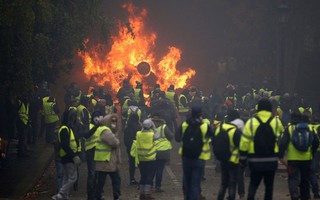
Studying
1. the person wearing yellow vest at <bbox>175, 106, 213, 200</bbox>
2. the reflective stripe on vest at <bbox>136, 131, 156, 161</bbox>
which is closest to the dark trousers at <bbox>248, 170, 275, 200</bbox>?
the person wearing yellow vest at <bbox>175, 106, 213, 200</bbox>

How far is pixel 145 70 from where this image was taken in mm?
37375

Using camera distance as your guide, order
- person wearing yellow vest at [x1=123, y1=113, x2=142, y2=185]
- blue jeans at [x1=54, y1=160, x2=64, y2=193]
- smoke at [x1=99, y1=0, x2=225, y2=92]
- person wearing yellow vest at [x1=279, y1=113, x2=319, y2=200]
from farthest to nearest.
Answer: smoke at [x1=99, y1=0, x2=225, y2=92], person wearing yellow vest at [x1=123, y1=113, x2=142, y2=185], blue jeans at [x1=54, y1=160, x2=64, y2=193], person wearing yellow vest at [x1=279, y1=113, x2=319, y2=200]

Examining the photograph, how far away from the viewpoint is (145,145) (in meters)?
14.9

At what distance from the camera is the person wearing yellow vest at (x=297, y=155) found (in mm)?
13430

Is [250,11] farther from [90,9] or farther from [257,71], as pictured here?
[90,9]

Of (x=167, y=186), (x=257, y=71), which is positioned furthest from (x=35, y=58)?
(x=257, y=71)

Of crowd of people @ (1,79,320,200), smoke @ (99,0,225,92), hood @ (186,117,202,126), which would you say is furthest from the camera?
smoke @ (99,0,225,92)

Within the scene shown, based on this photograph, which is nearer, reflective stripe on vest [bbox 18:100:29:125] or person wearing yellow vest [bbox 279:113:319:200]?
person wearing yellow vest [bbox 279:113:319:200]

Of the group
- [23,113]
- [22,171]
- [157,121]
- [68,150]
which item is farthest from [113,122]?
[23,113]

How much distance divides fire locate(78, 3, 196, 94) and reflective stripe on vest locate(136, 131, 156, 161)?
2228 cm

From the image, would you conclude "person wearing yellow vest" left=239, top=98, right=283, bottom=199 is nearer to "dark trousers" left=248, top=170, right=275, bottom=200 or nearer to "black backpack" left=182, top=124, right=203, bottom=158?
"dark trousers" left=248, top=170, right=275, bottom=200

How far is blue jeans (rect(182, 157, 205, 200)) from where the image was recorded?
500 inches

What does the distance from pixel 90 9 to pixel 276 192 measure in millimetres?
10195

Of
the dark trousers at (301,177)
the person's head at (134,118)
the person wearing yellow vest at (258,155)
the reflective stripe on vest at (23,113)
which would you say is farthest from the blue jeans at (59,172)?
the reflective stripe on vest at (23,113)
